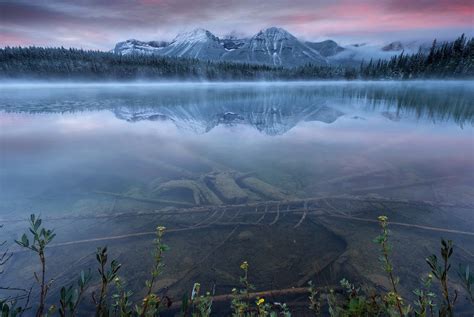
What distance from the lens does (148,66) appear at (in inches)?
7121

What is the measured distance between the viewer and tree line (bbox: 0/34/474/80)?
492 feet

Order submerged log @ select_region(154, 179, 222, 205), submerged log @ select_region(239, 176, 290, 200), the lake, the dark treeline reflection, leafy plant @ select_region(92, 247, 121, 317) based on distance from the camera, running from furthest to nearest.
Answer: the dark treeline reflection
submerged log @ select_region(239, 176, 290, 200)
submerged log @ select_region(154, 179, 222, 205)
the lake
leafy plant @ select_region(92, 247, 121, 317)

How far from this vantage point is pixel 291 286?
521 cm

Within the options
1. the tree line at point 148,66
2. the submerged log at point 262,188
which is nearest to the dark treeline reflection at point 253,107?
the submerged log at point 262,188

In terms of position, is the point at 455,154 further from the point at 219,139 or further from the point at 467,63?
the point at 467,63

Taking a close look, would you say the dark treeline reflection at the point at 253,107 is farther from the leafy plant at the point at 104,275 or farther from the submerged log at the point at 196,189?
the leafy plant at the point at 104,275

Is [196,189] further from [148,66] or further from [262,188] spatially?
[148,66]

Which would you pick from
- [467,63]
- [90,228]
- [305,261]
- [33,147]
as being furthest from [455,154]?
[467,63]

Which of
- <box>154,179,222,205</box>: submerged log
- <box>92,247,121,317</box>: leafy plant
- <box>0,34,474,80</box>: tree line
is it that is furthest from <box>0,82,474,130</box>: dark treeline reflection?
<box>0,34,474,80</box>: tree line

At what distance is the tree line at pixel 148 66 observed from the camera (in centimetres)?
14988

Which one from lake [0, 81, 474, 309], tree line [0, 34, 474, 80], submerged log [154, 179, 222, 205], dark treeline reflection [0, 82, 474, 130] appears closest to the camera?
lake [0, 81, 474, 309]

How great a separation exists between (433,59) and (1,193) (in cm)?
20417

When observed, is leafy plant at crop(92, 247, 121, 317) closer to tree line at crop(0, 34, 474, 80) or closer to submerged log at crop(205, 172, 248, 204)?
submerged log at crop(205, 172, 248, 204)

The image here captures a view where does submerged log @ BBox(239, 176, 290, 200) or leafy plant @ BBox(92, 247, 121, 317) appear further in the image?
submerged log @ BBox(239, 176, 290, 200)
